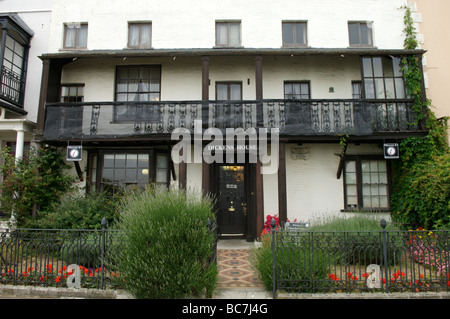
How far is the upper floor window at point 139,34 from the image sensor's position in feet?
39.9

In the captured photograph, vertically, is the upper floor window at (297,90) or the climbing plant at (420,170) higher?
the upper floor window at (297,90)

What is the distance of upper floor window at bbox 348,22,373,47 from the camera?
11.9 m

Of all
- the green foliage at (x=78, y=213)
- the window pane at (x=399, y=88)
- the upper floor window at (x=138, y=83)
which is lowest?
the green foliage at (x=78, y=213)

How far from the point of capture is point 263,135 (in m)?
10.1

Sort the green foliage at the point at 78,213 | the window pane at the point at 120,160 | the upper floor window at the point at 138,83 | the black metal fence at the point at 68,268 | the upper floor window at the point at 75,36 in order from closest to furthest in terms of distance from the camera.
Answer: the black metal fence at the point at 68,268 → the green foliage at the point at 78,213 → the window pane at the point at 120,160 → the upper floor window at the point at 138,83 → the upper floor window at the point at 75,36

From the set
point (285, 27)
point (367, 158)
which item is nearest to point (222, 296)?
point (367, 158)

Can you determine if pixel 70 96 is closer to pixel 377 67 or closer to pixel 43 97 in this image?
pixel 43 97

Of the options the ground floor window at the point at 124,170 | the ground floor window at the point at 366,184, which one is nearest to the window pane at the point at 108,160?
the ground floor window at the point at 124,170

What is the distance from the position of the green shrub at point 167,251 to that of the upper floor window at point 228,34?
27.2ft

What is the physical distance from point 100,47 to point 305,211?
999cm

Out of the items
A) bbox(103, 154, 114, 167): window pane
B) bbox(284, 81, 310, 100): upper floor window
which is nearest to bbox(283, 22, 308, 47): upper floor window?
bbox(284, 81, 310, 100): upper floor window

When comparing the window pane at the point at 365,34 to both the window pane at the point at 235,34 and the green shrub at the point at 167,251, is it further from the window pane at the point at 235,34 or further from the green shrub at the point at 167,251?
the green shrub at the point at 167,251

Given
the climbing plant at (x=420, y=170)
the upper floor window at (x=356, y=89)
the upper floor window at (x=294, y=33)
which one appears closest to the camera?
the climbing plant at (x=420, y=170)

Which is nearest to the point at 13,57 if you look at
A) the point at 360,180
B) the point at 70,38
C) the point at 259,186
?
the point at 70,38
